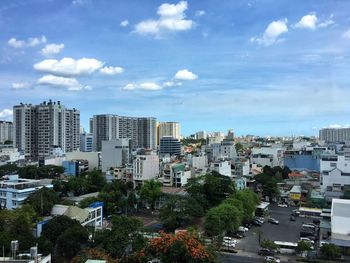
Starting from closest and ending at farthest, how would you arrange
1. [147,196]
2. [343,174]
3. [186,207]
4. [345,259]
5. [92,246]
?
[92,246] → [345,259] → [186,207] → [147,196] → [343,174]

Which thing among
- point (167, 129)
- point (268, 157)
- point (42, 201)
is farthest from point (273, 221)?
point (167, 129)

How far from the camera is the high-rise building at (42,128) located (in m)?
44.0

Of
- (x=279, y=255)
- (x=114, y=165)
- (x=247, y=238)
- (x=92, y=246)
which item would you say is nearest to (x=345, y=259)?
(x=279, y=255)

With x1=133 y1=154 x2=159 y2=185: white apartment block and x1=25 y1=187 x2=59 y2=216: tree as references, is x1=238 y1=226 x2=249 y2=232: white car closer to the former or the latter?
x1=25 y1=187 x2=59 y2=216: tree

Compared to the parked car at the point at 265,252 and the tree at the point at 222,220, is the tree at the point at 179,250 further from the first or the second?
the tree at the point at 222,220

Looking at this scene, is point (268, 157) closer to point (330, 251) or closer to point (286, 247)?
point (286, 247)

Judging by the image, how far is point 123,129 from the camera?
5394cm

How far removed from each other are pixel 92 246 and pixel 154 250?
14.0ft

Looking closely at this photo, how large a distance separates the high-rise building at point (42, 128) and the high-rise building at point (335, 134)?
4889 cm

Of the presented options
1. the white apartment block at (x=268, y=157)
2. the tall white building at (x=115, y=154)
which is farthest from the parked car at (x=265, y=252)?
the white apartment block at (x=268, y=157)

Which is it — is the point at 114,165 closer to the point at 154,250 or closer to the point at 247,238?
the point at 247,238

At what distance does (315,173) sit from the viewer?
36312 mm

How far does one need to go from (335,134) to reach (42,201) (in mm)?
62090

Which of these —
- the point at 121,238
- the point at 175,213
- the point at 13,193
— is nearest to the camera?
the point at 121,238
